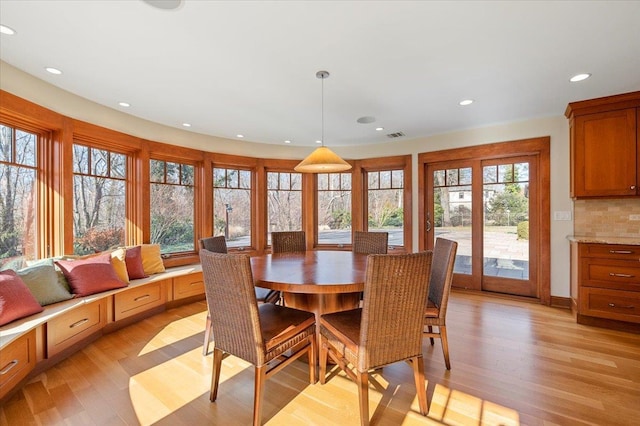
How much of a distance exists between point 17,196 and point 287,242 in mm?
2638

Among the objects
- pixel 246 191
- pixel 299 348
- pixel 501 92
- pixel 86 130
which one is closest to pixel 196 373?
pixel 299 348

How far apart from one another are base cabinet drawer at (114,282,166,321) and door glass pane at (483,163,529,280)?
452 cm

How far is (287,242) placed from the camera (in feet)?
12.0

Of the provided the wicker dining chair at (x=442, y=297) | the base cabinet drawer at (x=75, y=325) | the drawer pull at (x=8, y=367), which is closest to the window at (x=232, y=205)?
the base cabinet drawer at (x=75, y=325)

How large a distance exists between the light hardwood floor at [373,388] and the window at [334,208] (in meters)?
Result: 2.91

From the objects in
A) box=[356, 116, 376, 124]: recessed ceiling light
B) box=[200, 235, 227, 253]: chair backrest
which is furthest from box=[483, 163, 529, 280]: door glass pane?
box=[200, 235, 227, 253]: chair backrest

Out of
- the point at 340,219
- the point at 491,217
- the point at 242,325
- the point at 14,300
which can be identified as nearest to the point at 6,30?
the point at 14,300

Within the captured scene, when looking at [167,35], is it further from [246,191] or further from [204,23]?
[246,191]

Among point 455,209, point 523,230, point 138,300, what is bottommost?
point 138,300

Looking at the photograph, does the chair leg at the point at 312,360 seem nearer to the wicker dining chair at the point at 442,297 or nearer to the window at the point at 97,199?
the wicker dining chair at the point at 442,297

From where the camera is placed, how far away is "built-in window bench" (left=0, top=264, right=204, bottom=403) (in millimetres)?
1954

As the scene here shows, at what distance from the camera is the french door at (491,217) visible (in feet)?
13.1

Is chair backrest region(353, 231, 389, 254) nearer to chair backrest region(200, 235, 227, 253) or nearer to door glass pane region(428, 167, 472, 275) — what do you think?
chair backrest region(200, 235, 227, 253)

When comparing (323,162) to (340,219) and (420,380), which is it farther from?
(340,219)
